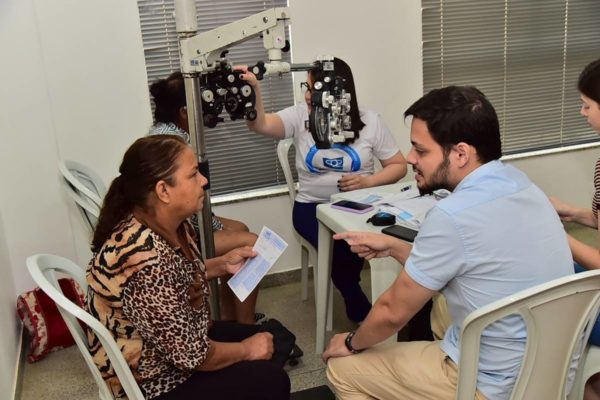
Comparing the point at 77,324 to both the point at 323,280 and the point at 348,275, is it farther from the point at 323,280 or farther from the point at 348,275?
the point at 348,275

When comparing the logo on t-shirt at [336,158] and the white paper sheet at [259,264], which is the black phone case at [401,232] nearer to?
the white paper sheet at [259,264]

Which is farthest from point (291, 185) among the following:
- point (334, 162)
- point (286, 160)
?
point (334, 162)

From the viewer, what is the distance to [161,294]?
1.39 meters

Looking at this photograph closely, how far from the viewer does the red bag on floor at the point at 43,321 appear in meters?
2.62

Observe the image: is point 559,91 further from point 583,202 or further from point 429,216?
point 429,216

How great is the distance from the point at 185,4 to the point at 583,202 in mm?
3235

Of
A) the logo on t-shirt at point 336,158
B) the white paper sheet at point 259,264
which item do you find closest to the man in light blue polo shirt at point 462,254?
the white paper sheet at point 259,264

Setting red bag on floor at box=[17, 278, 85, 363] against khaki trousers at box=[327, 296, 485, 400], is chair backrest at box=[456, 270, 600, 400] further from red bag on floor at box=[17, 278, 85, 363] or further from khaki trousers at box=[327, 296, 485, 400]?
red bag on floor at box=[17, 278, 85, 363]

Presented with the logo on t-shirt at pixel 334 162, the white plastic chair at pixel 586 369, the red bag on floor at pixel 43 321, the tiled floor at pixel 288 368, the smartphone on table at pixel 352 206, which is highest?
the logo on t-shirt at pixel 334 162

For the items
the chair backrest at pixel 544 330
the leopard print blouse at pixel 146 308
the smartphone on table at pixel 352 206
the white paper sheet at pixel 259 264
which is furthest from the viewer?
the smartphone on table at pixel 352 206

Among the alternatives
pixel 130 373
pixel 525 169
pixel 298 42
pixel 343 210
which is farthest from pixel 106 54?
pixel 525 169

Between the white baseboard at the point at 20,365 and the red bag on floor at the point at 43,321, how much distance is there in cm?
4

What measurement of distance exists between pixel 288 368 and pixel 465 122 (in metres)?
1.43

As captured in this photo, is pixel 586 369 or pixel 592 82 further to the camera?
pixel 592 82
